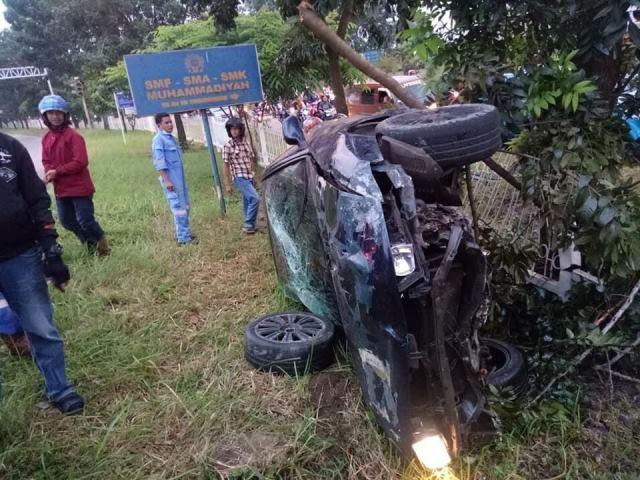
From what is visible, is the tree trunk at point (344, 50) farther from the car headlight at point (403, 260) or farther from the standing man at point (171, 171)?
the standing man at point (171, 171)

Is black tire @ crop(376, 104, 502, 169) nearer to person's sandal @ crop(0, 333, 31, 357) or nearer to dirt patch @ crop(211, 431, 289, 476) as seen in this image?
dirt patch @ crop(211, 431, 289, 476)

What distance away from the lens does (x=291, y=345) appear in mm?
2646

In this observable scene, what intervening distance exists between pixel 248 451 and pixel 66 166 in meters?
3.42

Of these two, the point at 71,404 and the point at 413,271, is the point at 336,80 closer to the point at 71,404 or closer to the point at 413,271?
the point at 413,271

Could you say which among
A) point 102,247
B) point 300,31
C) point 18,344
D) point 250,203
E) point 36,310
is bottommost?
point 18,344

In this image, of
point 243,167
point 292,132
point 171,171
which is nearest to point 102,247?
point 171,171

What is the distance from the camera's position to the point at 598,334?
2.37 meters

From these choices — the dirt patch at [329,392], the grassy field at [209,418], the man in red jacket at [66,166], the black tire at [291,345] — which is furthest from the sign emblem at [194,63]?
the dirt patch at [329,392]

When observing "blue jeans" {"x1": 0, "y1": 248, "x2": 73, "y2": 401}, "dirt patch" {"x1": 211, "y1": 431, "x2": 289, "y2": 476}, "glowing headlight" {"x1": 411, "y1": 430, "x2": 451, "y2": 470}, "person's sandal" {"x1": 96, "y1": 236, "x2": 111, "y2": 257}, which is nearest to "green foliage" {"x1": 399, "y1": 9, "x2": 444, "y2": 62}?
"glowing headlight" {"x1": 411, "y1": 430, "x2": 451, "y2": 470}

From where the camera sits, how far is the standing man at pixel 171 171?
4.99 meters

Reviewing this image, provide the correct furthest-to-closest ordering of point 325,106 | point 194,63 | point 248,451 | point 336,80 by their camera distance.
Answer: point 325,106
point 194,63
point 336,80
point 248,451

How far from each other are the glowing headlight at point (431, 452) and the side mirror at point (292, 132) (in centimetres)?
170

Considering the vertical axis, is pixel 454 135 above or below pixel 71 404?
above

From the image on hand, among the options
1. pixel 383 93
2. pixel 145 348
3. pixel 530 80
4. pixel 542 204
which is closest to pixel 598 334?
pixel 542 204
